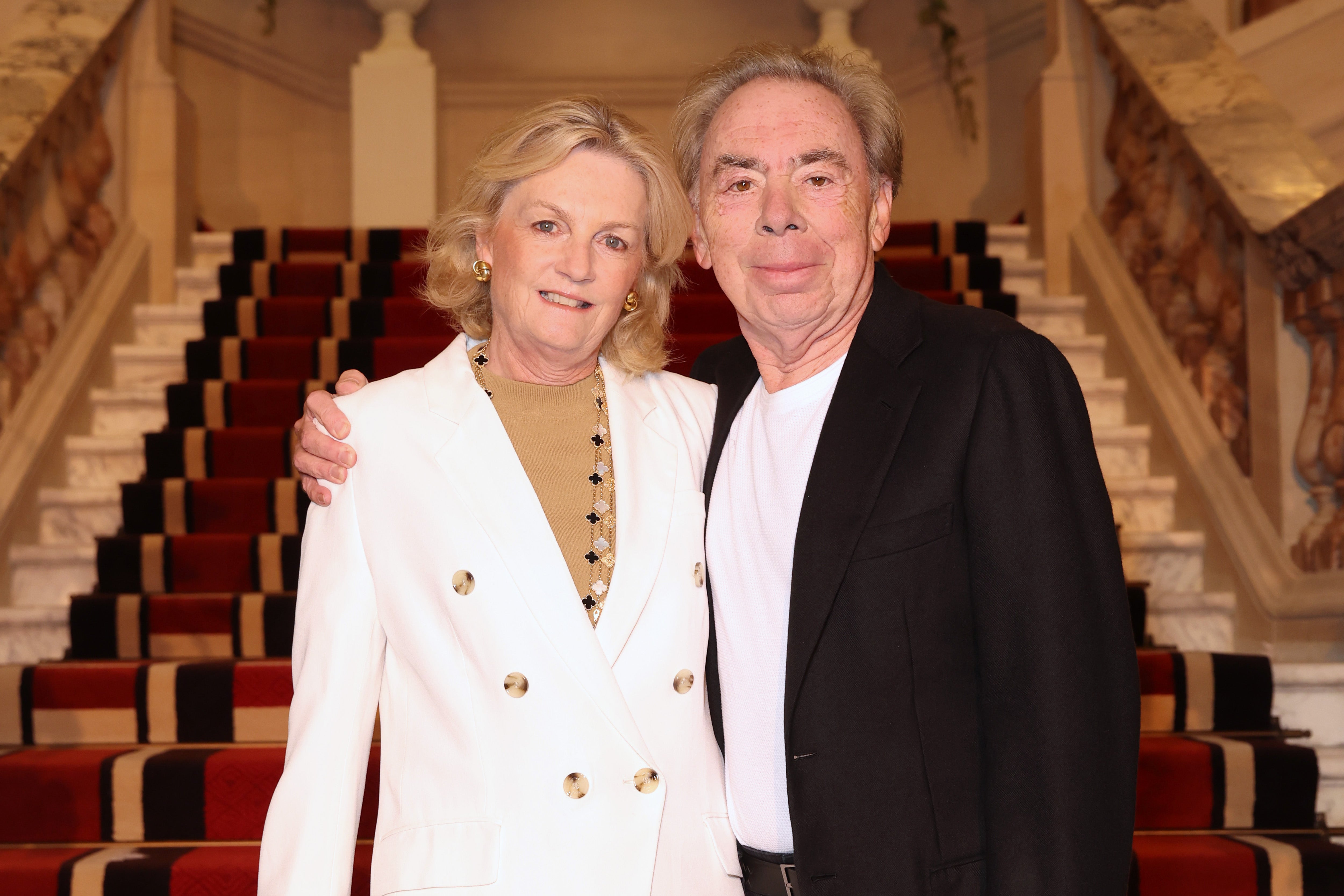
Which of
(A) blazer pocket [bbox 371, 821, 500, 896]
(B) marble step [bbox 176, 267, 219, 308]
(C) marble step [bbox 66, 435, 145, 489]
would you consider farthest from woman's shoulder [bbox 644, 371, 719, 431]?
(B) marble step [bbox 176, 267, 219, 308]

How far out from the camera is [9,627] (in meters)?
3.34

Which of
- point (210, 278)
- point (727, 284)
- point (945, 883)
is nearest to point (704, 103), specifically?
point (727, 284)

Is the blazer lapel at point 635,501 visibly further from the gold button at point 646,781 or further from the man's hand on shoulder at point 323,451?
the man's hand on shoulder at point 323,451

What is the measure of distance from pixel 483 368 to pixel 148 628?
2.06 meters

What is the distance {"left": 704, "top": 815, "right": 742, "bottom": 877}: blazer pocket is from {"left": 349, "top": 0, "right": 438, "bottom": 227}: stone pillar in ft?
16.9

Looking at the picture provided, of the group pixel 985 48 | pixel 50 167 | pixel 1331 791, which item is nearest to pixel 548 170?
pixel 1331 791

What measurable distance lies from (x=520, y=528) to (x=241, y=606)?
6.72ft

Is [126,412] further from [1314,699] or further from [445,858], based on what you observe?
[1314,699]

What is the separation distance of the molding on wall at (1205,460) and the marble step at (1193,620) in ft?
0.36

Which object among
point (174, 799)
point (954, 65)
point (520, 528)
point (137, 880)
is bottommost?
point (137, 880)

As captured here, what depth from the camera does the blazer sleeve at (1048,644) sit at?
1.28 m

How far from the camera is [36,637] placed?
335 cm

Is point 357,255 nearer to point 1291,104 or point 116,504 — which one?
point 116,504

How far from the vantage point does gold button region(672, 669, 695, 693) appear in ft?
5.09
